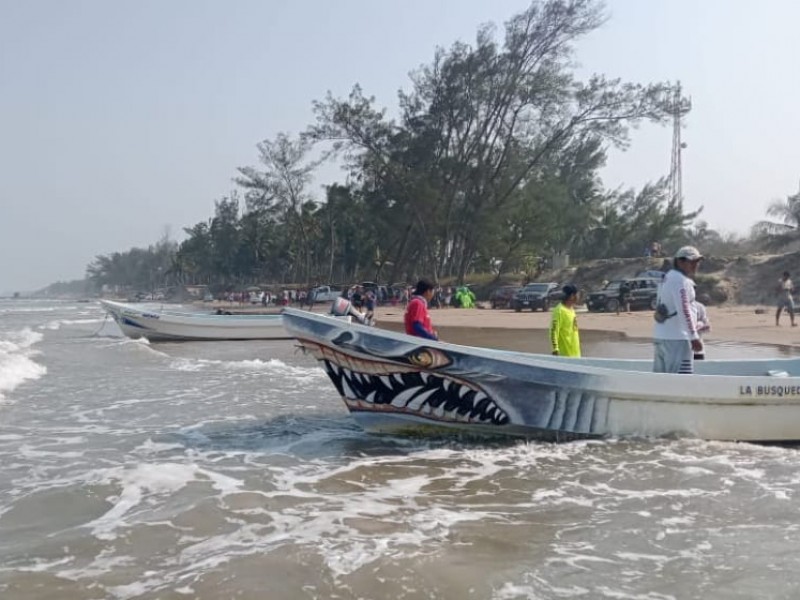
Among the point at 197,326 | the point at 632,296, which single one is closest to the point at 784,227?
the point at 632,296

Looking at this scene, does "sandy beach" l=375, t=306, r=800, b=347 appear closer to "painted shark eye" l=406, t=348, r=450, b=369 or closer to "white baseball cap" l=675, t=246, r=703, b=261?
"white baseball cap" l=675, t=246, r=703, b=261

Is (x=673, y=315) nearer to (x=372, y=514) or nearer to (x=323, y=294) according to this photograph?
(x=372, y=514)

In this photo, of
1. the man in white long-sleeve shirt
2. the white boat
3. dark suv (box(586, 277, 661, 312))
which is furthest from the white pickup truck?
the man in white long-sleeve shirt

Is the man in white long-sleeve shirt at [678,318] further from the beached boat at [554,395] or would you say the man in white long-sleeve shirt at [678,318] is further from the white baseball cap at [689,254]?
the beached boat at [554,395]

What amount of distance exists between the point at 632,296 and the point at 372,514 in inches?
1060

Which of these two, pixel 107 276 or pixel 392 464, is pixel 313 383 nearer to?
pixel 392 464

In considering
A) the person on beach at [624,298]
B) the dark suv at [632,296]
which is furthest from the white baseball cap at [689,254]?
the dark suv at [632,296]

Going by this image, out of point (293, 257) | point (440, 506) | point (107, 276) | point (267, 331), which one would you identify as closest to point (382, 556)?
point (440, 506)

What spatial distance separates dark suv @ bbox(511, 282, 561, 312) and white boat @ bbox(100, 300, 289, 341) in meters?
14.0

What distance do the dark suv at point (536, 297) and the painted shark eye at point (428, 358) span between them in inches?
1079

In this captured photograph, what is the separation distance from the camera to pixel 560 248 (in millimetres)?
55969

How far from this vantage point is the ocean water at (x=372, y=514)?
425cm

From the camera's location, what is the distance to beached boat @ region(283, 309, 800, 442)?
7.16m

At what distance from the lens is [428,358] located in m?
7.28
